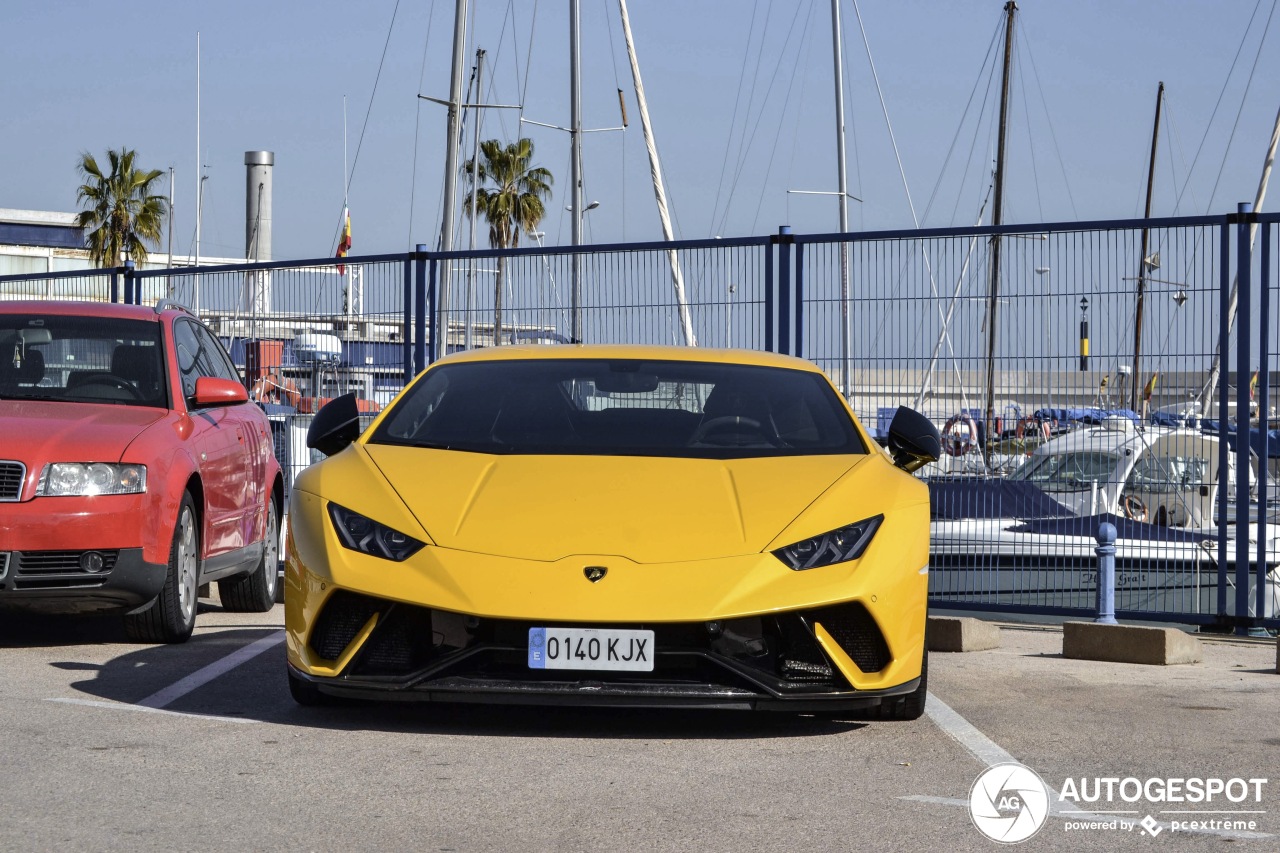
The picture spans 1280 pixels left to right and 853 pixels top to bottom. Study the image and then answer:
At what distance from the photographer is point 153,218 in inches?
2131

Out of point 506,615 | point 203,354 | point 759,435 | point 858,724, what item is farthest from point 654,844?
point 203,354

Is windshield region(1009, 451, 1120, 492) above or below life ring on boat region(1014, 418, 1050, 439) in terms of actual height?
below

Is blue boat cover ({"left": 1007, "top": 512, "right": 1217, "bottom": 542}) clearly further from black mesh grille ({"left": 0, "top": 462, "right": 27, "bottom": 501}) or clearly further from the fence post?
black mesh grille ({"left": 0, "top": 462, "right": 27, "bottom": 501})

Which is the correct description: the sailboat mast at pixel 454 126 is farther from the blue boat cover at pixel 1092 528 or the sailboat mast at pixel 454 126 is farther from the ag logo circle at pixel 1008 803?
the ag logo circle at pixel 1008 803

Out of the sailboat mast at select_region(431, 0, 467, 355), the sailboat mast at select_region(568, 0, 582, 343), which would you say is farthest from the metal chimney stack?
the sailboat mast at select_region(431, 0, 467, 355)

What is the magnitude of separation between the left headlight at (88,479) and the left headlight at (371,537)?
2.20m

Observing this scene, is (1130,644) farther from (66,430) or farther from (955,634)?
(66,430)

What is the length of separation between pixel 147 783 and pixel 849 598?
217 centimetres

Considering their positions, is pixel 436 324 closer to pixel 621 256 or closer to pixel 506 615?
pixel 621 256

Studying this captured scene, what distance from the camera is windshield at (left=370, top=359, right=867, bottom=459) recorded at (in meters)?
6.18

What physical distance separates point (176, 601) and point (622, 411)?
2.60 m

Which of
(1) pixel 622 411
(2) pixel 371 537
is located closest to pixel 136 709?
(2) pixel 371 537

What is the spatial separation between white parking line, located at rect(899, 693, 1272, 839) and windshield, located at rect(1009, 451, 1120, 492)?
317 cm

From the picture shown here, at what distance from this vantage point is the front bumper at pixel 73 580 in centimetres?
711
